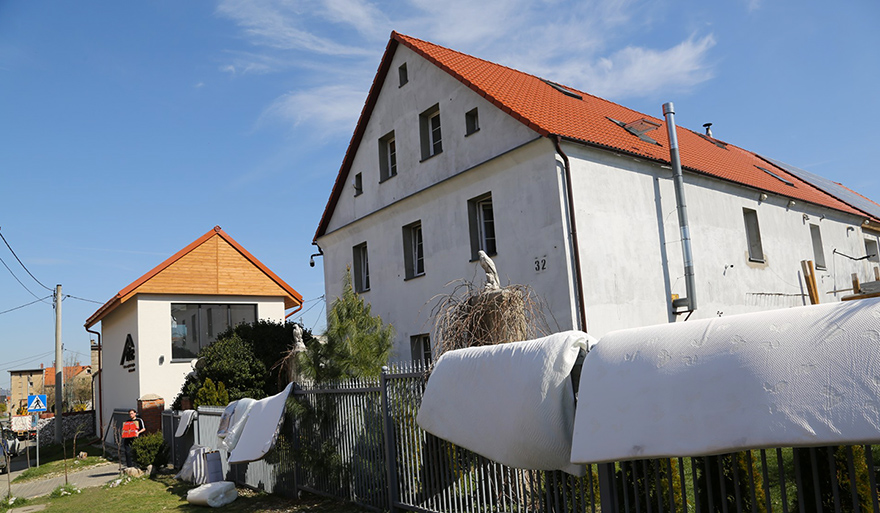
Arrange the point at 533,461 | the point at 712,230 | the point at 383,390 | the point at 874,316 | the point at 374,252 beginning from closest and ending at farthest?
the point at 874,316
the point at 533,461
the point at 383,390
the point at 712,230
the point at 374,252

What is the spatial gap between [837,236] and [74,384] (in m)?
67.1

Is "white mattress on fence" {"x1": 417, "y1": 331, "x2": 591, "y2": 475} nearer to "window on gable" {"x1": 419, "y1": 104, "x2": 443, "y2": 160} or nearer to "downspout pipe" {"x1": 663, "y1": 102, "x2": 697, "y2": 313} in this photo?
"downspout pipe" {"x1": 663, "y1": 102, "x2": 697, "y2": 313}

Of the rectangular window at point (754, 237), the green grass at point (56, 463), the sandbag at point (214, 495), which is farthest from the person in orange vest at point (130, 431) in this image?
the rectangular window at point (754, 237)

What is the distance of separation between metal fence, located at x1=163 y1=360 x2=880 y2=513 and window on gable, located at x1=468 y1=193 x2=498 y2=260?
5.92 metres

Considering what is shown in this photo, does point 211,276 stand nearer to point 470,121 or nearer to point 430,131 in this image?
point 430,131

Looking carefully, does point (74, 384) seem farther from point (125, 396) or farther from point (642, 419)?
point (642, 419)

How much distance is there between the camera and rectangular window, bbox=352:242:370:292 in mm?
19672

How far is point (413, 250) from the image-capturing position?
1777cm

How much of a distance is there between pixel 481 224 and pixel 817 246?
40.2 feet

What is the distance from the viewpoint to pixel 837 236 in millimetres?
22016

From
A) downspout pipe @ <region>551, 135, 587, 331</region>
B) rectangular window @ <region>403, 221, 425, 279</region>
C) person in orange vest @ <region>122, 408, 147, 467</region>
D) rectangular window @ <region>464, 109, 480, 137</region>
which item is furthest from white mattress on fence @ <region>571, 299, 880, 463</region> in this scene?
person in orange vest @ <region>122, 408, 147, 467</region>

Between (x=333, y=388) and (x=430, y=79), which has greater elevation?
(x=430, y=79)

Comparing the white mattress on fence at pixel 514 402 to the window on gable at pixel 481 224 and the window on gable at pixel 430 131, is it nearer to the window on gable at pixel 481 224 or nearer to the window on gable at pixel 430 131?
the window on gable at pixel 481 224

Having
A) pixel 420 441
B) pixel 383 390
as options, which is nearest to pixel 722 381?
pixel 420 441
